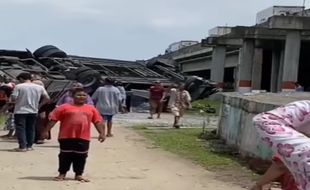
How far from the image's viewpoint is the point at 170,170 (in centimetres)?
1198

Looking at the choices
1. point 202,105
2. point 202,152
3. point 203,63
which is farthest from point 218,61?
point 202,152

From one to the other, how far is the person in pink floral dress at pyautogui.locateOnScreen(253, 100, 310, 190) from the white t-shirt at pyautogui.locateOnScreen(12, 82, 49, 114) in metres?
10.5

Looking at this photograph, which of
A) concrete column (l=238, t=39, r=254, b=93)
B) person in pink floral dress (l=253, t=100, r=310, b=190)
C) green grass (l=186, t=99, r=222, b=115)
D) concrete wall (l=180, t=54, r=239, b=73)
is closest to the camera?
person in pink floral dress (l=253, t=100, r=310, b=190)

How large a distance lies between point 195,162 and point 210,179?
7.04 feet

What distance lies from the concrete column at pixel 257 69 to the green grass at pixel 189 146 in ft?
95.2

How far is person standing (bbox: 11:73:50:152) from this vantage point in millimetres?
13577

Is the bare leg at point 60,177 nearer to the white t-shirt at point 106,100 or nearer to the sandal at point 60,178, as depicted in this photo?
the sandal at point 60,178

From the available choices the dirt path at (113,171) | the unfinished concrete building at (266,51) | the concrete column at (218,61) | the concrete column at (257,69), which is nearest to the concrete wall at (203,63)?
the unfinished concrete building at (266,51)

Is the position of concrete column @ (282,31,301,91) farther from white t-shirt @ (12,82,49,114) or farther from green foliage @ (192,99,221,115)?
white t-shirt @ (12,82,49,114)

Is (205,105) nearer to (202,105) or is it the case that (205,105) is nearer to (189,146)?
(202,105)

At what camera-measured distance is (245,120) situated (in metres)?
13.8

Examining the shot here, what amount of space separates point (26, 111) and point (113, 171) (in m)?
2.94

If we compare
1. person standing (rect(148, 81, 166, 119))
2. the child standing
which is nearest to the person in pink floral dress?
the child standing

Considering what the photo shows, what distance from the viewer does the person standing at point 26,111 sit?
1358cm
